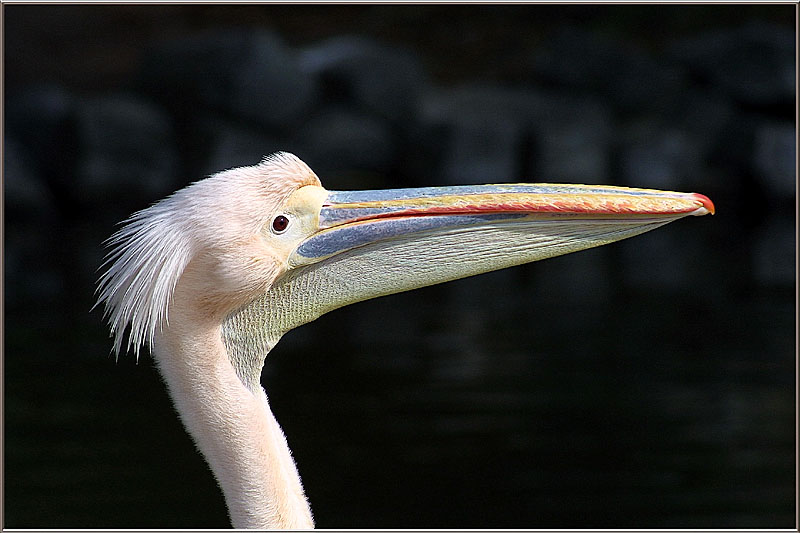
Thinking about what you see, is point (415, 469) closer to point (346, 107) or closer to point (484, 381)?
point (484, 381)

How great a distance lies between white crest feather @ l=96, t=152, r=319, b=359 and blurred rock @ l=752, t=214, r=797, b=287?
778 centimetres

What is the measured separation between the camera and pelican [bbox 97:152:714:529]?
2.04m

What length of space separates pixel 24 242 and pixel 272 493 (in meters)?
9.88

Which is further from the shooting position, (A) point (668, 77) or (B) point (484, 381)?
(A) point (668, 77)

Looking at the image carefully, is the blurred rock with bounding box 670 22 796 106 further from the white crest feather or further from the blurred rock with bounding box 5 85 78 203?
the white crest feather

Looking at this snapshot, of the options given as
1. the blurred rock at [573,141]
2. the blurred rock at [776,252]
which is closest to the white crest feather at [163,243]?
the blurred rock at [776,252]

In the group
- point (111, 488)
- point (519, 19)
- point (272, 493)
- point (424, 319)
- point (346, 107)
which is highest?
point (519, 19)

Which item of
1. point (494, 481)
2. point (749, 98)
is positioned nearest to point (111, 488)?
point (494, 481)

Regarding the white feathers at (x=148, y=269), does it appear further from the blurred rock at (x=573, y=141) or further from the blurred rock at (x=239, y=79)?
the blurred rock at (x=239, y=79)

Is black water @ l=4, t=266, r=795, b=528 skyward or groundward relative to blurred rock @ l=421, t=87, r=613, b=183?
groundward

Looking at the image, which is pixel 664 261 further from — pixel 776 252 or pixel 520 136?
pixel 520 136

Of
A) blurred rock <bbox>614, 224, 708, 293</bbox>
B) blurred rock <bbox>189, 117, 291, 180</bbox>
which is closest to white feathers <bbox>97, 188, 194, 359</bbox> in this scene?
blurred rock <bbox>614, 224, 708, 293</bbox>

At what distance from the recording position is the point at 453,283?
1031 cm

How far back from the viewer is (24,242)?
11.3m
